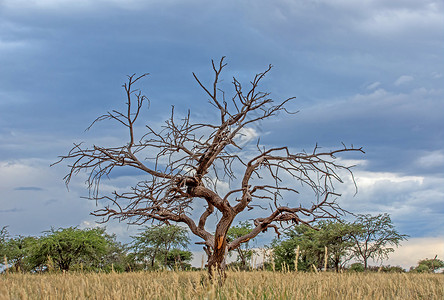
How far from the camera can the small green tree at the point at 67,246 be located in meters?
23.2

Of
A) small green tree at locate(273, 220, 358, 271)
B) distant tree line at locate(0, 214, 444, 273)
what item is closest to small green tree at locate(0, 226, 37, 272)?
distant tree line at locate(0, 214, 444, 273)

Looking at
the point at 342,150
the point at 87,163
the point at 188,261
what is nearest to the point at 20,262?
the point at 188,261

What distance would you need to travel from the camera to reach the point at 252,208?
37.4 feet

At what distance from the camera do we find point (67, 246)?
24.0m

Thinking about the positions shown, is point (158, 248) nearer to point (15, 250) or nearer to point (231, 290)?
point (15, 250)

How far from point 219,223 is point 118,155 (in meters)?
3.09

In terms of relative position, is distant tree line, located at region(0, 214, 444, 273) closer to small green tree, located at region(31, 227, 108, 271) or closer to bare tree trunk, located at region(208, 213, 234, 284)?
small green tree, located at region(31, 227, 108, 271)

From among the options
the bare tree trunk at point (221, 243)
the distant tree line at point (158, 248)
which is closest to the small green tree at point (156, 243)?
the distant tree line at point (158, 248)

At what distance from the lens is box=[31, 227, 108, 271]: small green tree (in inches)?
912

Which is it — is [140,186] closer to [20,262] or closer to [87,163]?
[87,163]

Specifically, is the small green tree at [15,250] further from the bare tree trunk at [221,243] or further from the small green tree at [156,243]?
the bare tree trunk at [221,243]

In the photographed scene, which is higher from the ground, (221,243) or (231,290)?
(221,243)

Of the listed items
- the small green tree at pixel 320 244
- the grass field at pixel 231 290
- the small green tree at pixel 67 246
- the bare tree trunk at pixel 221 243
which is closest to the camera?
the grass field at pixel 231 290

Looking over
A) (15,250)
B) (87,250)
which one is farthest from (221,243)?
(15,250)
